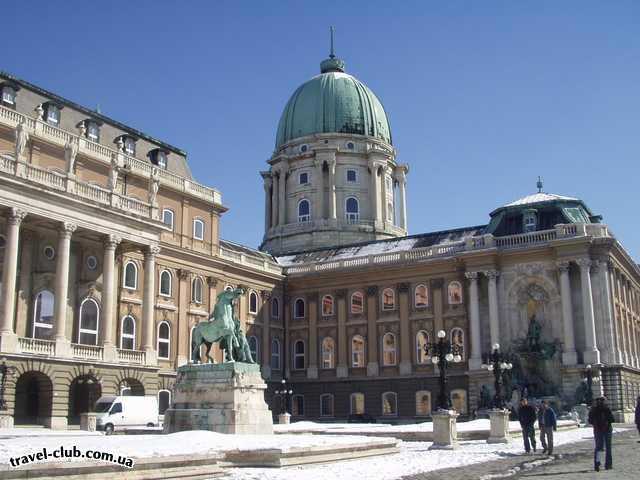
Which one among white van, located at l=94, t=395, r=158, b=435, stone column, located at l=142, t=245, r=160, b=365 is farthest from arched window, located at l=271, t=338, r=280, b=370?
white van, located at l=94, t=395, r=158, b=435

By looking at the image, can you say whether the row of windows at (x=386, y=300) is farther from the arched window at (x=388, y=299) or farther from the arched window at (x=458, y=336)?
the arched window at (x=458, y=336)

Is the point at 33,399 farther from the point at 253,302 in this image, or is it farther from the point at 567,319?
the point at 567,319

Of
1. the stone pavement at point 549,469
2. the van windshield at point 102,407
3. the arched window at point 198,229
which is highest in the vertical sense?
the arched window at point 198,229

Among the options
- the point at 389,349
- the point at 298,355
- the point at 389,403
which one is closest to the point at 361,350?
the point at 389,349

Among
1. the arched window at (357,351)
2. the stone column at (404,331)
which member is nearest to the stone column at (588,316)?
the stone column at (404,331)

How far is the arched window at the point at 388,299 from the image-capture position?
63469 millimetres

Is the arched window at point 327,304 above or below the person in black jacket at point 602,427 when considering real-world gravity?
above

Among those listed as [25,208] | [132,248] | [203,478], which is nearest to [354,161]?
[132,248]

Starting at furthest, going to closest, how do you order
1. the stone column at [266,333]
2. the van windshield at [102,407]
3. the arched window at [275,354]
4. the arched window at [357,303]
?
the arched window at [275,354] < the arched window at [357,303] < the stone column at [266,333] < the van windshield at [102,407]

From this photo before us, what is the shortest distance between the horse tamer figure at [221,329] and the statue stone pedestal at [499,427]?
10335mm

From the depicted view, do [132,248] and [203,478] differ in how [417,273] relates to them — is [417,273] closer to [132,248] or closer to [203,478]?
[132,248]

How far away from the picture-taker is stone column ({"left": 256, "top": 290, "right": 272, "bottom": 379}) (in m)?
63.7

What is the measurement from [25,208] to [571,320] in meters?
36.8

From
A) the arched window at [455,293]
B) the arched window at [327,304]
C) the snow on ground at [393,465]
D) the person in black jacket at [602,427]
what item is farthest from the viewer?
the arched window at [327,304]
